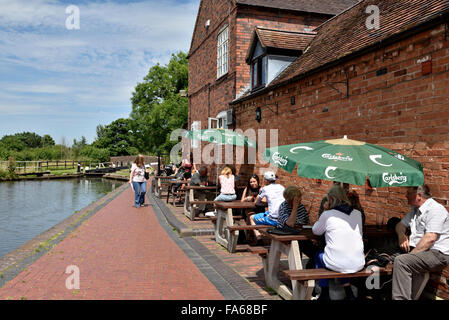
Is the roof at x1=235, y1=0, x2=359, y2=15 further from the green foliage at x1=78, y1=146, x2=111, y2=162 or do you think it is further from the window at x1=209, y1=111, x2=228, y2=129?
the green foliage at x1=78, y1=146, x2=111, y2=162

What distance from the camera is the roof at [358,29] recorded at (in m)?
5.45

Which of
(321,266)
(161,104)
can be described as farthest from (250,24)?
(161,104)

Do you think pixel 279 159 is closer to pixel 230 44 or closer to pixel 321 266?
pixel 321 266

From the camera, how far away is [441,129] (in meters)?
4.45

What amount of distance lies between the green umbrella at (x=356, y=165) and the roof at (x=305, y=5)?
10344 mm

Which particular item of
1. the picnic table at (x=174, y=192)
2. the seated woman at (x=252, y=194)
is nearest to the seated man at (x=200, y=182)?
the picnic table at (x=174, y=192)

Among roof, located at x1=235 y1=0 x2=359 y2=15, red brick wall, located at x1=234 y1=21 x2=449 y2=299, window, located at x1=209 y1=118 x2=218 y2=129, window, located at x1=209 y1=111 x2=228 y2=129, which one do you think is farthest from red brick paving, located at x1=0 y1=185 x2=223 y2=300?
roof, located at x1=235 y1=0 x2=359 y2=15

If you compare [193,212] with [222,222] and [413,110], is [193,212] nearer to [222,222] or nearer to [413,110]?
[222,222]

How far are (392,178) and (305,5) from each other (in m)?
11.7

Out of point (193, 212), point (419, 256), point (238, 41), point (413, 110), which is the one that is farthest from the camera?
point (238, 41)

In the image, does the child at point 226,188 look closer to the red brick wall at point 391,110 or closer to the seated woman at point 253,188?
the seated woman at point 253,188

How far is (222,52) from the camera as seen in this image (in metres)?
14.8

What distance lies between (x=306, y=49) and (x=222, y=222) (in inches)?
226
